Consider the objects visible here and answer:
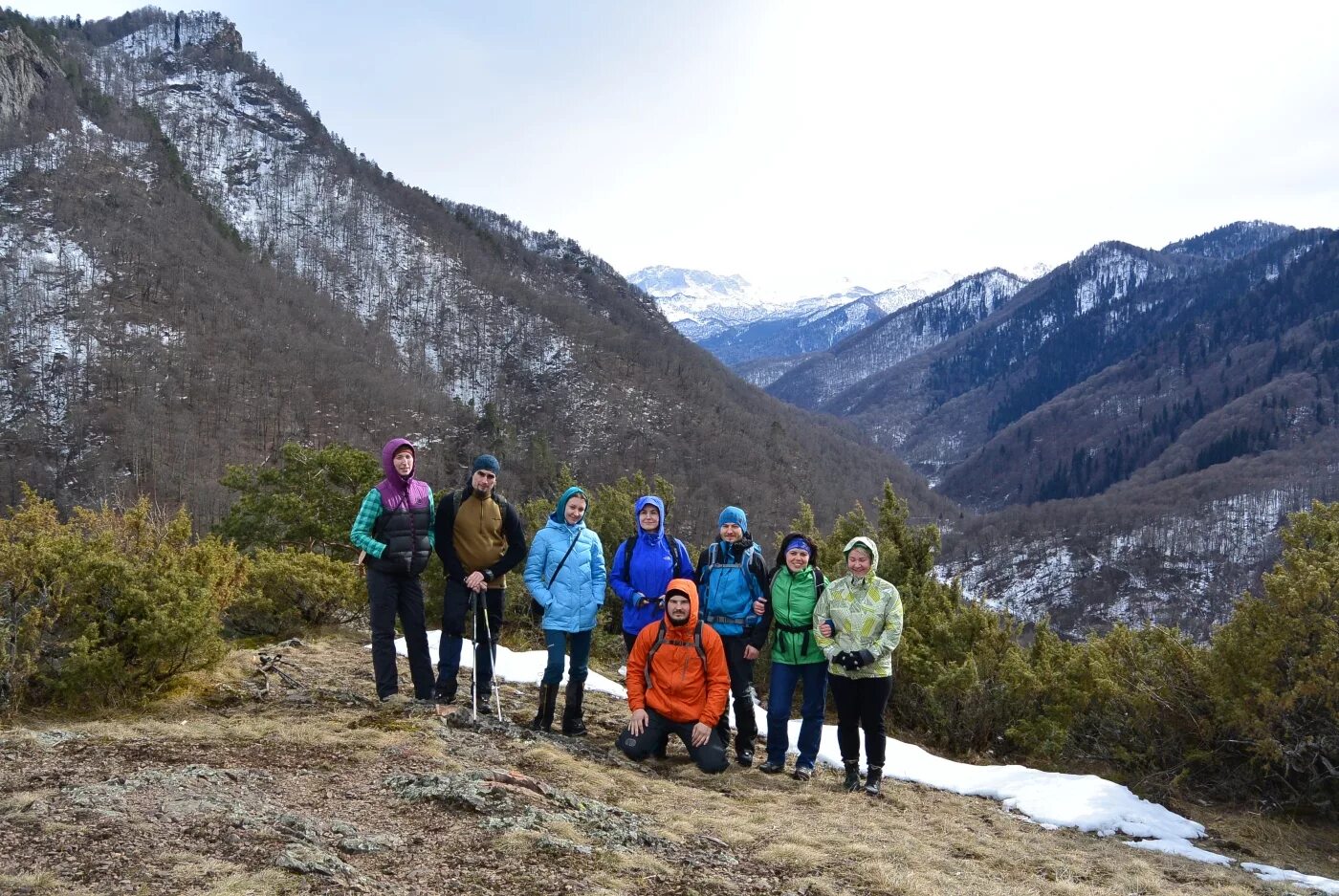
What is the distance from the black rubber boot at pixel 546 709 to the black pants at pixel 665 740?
60 cm

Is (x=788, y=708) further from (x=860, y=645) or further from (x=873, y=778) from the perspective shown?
(x=860, y=645)

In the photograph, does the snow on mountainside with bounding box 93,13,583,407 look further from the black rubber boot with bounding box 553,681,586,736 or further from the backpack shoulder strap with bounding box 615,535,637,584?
the black rubber boot with bounding box 553,681,586,736

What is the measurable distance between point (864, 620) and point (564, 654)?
228 cm

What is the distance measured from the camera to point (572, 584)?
5777mm

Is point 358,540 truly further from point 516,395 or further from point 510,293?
point 510,293

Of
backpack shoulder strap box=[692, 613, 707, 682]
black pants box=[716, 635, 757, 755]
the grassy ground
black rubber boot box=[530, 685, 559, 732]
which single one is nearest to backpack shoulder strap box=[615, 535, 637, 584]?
backpack shoulder strap box=[692, 613, 707, 682]

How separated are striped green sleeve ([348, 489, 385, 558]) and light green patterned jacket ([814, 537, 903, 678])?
331cm

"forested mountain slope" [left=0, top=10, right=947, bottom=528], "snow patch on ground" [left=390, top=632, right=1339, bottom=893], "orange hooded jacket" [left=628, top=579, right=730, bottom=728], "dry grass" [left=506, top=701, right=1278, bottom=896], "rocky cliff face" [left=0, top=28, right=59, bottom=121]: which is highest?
"rocky cliff face" [left=0, top=28, right=59, bottom=121]

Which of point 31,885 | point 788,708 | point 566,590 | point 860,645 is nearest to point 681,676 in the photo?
point 788,708

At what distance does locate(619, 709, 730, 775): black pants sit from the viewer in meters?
5.51

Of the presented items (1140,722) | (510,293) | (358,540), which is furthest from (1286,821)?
(510,293)

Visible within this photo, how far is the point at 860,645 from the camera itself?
5.46 metres

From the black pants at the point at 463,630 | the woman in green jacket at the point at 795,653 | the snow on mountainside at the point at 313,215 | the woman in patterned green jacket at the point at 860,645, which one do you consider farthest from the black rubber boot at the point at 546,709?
the snow on mountainside at the point at 313,215

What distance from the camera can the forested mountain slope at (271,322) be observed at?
254ft
